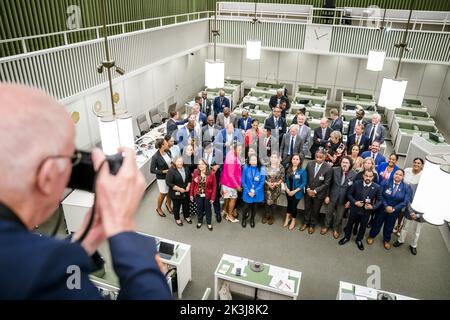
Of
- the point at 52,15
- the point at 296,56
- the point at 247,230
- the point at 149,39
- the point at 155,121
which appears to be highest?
the point at 52,15

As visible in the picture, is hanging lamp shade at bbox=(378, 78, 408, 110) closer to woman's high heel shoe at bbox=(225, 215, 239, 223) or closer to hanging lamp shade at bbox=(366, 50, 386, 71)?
hanging lamp shade at bbox=(366, 50, 386, 71)

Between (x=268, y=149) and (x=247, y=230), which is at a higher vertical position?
(x=268, y=149)

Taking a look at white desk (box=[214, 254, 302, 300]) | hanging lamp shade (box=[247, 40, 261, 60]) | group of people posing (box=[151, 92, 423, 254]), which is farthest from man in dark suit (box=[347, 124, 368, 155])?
white desk (box=[214, 254, 302, 300])

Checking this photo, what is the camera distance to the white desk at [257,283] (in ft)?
17.6

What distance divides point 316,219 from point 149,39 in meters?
7.83

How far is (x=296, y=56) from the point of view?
54.8ft

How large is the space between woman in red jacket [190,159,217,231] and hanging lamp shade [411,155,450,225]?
14.1ft

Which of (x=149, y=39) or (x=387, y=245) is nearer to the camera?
(x=387, y=245)

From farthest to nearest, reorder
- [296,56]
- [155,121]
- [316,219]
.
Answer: [296,56] < [155,121] < [316,219]

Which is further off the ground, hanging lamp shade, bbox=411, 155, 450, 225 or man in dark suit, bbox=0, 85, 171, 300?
man in dark suit, bbox=0, 85, 171, 300

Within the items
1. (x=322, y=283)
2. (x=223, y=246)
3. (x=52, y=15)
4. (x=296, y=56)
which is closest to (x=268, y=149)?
(x=223, y=246)

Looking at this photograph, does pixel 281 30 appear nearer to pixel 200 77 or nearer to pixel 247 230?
pixel 200 77

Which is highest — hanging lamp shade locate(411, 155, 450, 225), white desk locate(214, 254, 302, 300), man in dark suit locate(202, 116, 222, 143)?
hanging lamp shade locate(411, 155, 450, 225)

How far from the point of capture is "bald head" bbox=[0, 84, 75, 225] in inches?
31.7
